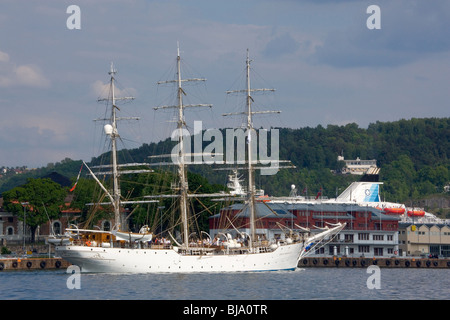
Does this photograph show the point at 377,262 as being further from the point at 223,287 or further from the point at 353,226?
the point at 223,287

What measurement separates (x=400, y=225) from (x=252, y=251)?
59981 mm

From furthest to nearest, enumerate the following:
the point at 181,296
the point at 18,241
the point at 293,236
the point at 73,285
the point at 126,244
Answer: the point at 18,241, the point at 293,236, the point at 126,244, the point at 73,285, the point at 181,296

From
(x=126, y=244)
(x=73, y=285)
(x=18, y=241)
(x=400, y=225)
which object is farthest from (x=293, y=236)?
(x=18, y=241)

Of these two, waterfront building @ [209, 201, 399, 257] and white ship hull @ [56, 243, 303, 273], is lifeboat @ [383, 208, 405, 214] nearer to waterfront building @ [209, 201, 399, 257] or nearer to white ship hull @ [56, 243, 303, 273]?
waterfront building @ [209, 201, 399, 257]

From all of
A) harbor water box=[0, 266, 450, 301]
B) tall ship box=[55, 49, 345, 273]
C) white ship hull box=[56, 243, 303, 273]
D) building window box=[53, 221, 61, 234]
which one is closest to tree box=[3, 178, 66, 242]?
building window box=[53, 221, 61, 234]

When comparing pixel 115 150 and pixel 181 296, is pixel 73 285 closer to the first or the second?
pixel 181 296

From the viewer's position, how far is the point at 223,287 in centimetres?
7562

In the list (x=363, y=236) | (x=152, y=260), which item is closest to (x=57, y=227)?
(x=363, y=236)

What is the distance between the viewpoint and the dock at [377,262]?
122688 millimetres

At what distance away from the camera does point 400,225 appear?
15200cm

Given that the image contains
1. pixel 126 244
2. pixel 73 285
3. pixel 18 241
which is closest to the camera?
pixel 73 285

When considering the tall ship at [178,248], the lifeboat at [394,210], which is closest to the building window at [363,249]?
the lifeboat at [394,210]

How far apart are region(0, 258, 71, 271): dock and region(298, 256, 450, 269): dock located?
3600 centimetres

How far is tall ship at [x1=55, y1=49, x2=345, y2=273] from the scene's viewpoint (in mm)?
93812
